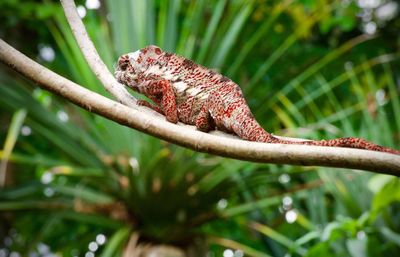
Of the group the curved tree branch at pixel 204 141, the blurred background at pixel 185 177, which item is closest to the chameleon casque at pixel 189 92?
the curved tree branch at pixel 204 141

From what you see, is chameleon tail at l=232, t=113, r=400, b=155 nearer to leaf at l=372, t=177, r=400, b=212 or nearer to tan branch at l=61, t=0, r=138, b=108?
tan branch at l=61, t=0, r=138, b=108

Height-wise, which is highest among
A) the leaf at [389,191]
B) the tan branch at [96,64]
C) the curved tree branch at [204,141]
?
the leaf at [389,191]

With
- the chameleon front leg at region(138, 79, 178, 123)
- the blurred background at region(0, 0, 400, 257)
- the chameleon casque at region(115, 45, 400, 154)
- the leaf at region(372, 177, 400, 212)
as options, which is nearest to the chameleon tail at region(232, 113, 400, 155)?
the chameleon casque at region(115, 45, 400, 154)

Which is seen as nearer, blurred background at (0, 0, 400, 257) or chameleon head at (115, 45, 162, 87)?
chameleon head at (115, 45, 162, 87)

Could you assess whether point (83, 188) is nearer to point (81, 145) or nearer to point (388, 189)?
point (81, 145)

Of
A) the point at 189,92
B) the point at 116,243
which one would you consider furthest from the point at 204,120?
the point at 116,243

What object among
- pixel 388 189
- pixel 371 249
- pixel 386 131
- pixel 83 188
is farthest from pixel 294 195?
pixel 388 189

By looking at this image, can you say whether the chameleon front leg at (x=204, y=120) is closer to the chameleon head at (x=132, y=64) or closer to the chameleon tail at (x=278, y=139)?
the chameleon tail at (x=278, y=139)

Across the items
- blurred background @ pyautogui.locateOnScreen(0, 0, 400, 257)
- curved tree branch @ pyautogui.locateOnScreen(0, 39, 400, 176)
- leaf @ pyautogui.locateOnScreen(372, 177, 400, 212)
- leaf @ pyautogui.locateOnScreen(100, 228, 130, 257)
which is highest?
blurred background @ pyautogui.locateOnScreen(0, 0, 400, 257)

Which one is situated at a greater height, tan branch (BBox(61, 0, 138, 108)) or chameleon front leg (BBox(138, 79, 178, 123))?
chameleon front leg (BBox(138, 79, 178, 123))
